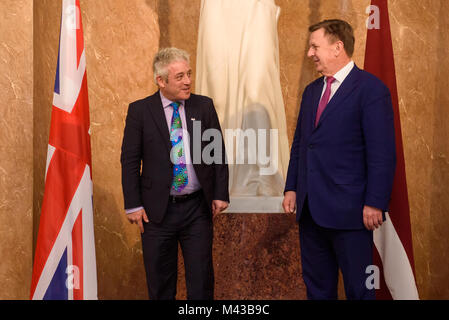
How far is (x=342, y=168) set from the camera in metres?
2.56

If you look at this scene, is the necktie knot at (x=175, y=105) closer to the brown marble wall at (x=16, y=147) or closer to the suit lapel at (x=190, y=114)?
the suit lapel at (x=190, y=114)

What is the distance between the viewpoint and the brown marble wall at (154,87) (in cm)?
443

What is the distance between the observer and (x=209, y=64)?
3.77 metres

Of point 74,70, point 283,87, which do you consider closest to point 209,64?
point 74,70

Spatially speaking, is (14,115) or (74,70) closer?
(74,70)

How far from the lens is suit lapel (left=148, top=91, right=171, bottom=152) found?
9.17ft

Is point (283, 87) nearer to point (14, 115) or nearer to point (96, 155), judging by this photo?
point (96, 155)

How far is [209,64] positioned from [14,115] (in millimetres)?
1516

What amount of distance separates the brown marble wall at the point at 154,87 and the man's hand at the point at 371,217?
7.32 feet

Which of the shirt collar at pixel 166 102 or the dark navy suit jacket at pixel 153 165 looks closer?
the dark navy suit jacket at pixel 153 165

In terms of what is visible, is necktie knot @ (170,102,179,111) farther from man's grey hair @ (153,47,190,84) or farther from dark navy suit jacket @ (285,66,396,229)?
dark navy suit jacket @ (285,66,396,229)

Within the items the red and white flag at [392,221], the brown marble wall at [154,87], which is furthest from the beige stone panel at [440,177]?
the red and white flag at [392,221]

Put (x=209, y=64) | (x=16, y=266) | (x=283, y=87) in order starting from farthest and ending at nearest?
1. (x=283, y=87)
2. (x=16, y=266)
3. (x=209, y=64)
